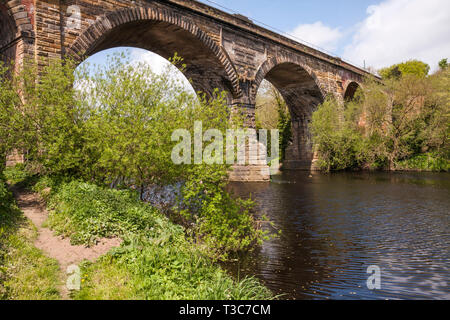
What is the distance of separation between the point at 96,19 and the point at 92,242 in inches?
469

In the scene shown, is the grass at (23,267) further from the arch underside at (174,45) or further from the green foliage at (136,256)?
the arch underside at (174,45)

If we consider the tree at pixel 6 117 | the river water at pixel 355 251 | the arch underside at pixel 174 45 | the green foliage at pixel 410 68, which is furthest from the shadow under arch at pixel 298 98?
the green foliage at pixel 410 68

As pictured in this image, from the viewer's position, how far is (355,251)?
7.00 meters

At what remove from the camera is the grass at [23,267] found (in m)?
3.80

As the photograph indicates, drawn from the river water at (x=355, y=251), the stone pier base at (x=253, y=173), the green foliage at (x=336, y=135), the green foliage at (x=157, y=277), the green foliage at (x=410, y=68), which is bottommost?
the river water at (x=355, y=251)

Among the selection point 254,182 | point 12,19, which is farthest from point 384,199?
point 12,19

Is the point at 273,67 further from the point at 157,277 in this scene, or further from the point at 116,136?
the point at 157,277

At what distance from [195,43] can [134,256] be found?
16244mm

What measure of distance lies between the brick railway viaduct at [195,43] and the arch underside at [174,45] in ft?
0.16

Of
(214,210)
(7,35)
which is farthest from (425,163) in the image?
(7,35)

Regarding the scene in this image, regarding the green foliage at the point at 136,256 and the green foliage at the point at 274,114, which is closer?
the green foliage at the point at 136,256

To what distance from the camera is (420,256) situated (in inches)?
258

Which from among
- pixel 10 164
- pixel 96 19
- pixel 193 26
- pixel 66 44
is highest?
pixel 193 26
